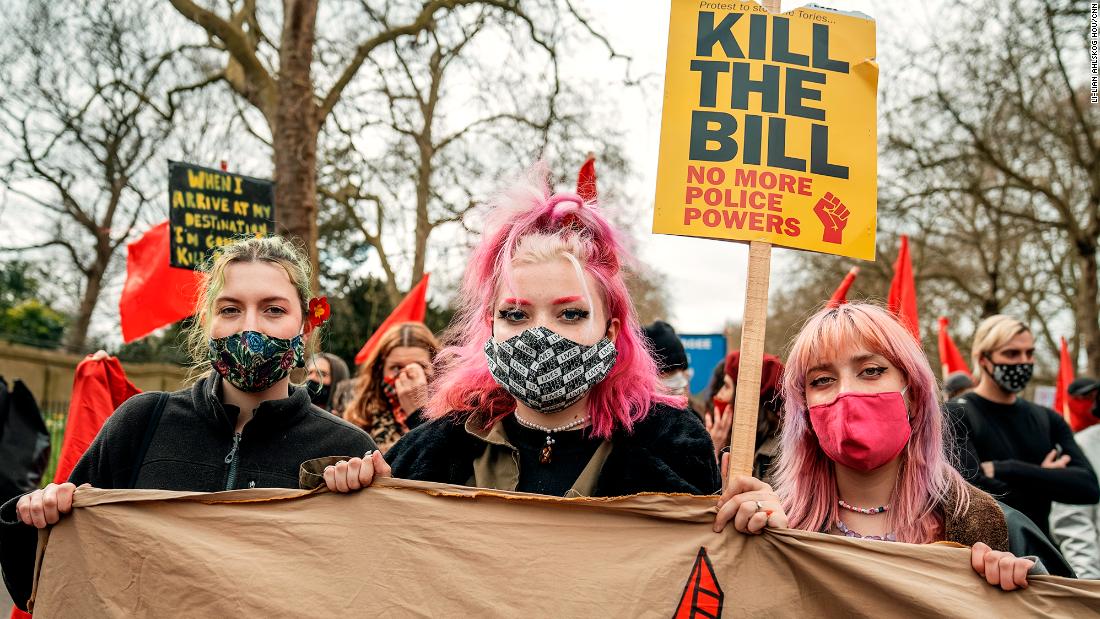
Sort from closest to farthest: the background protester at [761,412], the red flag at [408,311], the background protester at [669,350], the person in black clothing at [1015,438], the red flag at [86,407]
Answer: the red flag at [86,407]
the person in black clothing at [1015,438]
the background protester at [761,412]
the background protester at [669,350]
the red flag at [408,311]

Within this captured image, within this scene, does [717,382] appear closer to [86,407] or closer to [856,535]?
[856,535]

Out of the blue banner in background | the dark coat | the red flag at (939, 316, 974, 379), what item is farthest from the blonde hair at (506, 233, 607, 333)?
the blue banner in background

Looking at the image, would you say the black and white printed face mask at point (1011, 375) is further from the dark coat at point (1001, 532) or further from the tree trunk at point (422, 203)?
the tree trunk at point (422, 203)

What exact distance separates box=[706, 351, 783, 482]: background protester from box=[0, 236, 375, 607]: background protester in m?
2.11

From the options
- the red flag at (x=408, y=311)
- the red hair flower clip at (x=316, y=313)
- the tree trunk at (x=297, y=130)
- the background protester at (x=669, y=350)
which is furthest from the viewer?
the tree trunk at (x=297, y=130)

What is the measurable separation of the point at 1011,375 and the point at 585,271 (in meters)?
3.05

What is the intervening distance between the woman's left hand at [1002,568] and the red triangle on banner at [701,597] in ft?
1.80

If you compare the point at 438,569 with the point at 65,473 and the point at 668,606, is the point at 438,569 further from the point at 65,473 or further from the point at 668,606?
the point at 65,473

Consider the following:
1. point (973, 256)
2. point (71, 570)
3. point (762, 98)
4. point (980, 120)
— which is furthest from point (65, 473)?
point (973, 256)

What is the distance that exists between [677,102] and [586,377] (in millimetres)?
834

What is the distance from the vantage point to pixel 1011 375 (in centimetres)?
465

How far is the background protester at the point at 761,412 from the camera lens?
176 inches

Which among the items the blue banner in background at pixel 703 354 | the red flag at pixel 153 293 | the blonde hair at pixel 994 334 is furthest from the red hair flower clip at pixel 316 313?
the blue banner in background at pixel 703 354

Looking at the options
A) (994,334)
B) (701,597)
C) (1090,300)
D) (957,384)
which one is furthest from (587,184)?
(1090,300)
